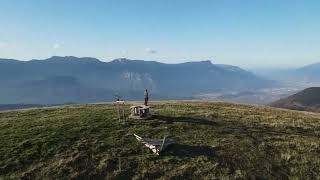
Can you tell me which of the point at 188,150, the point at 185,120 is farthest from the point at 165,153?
the point at 185,120

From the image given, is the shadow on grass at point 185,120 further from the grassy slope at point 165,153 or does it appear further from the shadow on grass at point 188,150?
the shadow on grass at point 188,150

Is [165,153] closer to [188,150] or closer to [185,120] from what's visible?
[188,150]

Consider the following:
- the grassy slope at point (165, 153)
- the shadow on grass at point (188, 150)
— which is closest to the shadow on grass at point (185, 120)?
the grassy slope at point (165, 153)

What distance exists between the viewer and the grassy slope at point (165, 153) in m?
31.5

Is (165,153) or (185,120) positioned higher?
(185,120)

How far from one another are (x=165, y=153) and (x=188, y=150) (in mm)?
2031

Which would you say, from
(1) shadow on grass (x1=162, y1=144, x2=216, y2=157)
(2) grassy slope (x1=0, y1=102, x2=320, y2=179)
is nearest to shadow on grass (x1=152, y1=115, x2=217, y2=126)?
(2) grassy slope (x1=0, y1=102, x2=320, y2=179)

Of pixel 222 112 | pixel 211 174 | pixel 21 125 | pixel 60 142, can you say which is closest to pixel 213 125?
pixel 222 112

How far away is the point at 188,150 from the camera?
35.1 metres

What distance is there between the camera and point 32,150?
114ft

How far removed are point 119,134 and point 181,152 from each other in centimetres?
655

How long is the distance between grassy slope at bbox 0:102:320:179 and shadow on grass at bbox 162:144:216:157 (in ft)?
0.26

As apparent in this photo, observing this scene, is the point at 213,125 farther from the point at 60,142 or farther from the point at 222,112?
the point at 60,142

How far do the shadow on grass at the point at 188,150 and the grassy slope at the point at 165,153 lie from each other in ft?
0.26
